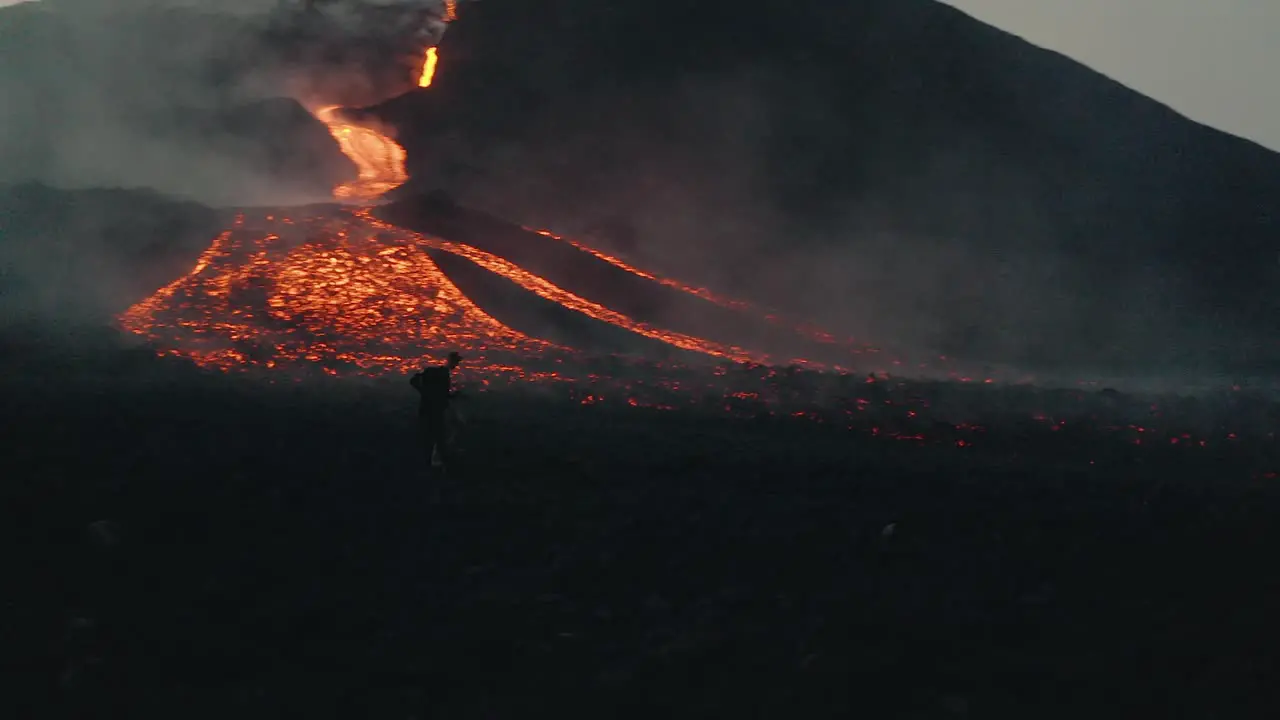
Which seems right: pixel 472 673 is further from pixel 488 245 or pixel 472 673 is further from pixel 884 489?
pixel 488 245

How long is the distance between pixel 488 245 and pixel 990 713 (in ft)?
106

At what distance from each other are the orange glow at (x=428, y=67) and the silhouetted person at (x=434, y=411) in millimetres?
44528

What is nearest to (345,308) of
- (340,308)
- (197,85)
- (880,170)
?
(340,308)

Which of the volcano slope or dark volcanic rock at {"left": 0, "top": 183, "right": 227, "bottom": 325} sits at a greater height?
dark volcanic rock at {"left": 0, "top": 183, "right": 227, "bottom": 325}

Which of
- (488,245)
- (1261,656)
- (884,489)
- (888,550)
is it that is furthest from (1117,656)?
(488,245)

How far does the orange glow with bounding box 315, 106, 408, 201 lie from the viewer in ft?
148

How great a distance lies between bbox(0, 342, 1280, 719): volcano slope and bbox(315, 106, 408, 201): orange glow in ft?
87.5

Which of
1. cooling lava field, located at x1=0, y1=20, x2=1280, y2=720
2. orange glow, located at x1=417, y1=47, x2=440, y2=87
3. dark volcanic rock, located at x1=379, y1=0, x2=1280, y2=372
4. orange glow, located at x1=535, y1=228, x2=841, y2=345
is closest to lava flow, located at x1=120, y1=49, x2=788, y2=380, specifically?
cooling lava field, located at x1=0, y1=20, x2=1280, y2=720

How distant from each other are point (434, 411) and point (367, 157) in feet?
120

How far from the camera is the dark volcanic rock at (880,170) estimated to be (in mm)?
41438

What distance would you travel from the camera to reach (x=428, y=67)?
60750 millimetres

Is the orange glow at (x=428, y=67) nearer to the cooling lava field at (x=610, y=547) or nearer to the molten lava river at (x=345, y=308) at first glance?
the molten lava river at (x=345, y=308)

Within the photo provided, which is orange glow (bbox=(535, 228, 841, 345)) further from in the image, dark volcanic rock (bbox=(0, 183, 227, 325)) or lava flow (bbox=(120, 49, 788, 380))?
dark volcanic rock (bbox=(0, 183, 227, 325))

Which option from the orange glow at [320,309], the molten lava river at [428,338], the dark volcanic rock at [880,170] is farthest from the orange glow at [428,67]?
the orange glow at [320,309]
